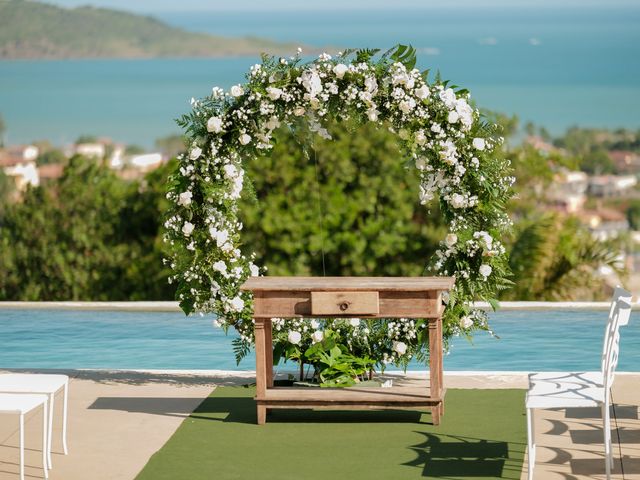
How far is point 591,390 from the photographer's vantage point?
537 centimetres

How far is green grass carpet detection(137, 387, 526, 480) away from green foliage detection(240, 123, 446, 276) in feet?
16.5

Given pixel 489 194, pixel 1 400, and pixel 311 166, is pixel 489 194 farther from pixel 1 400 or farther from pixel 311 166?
pixel 311 166

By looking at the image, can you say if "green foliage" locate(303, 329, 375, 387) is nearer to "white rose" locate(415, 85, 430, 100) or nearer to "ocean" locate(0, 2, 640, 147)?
"white rose" locate(415, 85, 430, 100)

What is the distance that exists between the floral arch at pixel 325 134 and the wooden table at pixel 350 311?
532 mm

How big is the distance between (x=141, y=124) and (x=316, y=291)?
225 ft

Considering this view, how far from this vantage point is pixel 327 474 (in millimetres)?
5543

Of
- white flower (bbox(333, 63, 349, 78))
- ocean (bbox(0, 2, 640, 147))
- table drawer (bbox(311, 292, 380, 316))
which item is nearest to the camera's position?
table drawer (bbox(311, 292, 380, 316))

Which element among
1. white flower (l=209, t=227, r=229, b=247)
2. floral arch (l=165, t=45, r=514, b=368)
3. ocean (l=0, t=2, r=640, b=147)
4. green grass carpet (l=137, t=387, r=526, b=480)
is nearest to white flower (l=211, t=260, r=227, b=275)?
floral arch (l=165, t=45, r=514, b=368)

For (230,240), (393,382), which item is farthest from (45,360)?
(393,382)

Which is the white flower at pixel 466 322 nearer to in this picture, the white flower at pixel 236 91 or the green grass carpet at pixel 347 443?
the green grass carpet at pixel 347 443

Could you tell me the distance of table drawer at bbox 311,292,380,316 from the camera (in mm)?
6281

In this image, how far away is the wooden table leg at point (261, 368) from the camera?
6.48m

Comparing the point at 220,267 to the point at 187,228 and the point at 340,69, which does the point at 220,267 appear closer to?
the point at 187,228

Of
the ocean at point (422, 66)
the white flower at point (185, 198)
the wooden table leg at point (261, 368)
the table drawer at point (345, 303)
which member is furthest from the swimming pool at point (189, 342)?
the ocean at point (422, 66)
